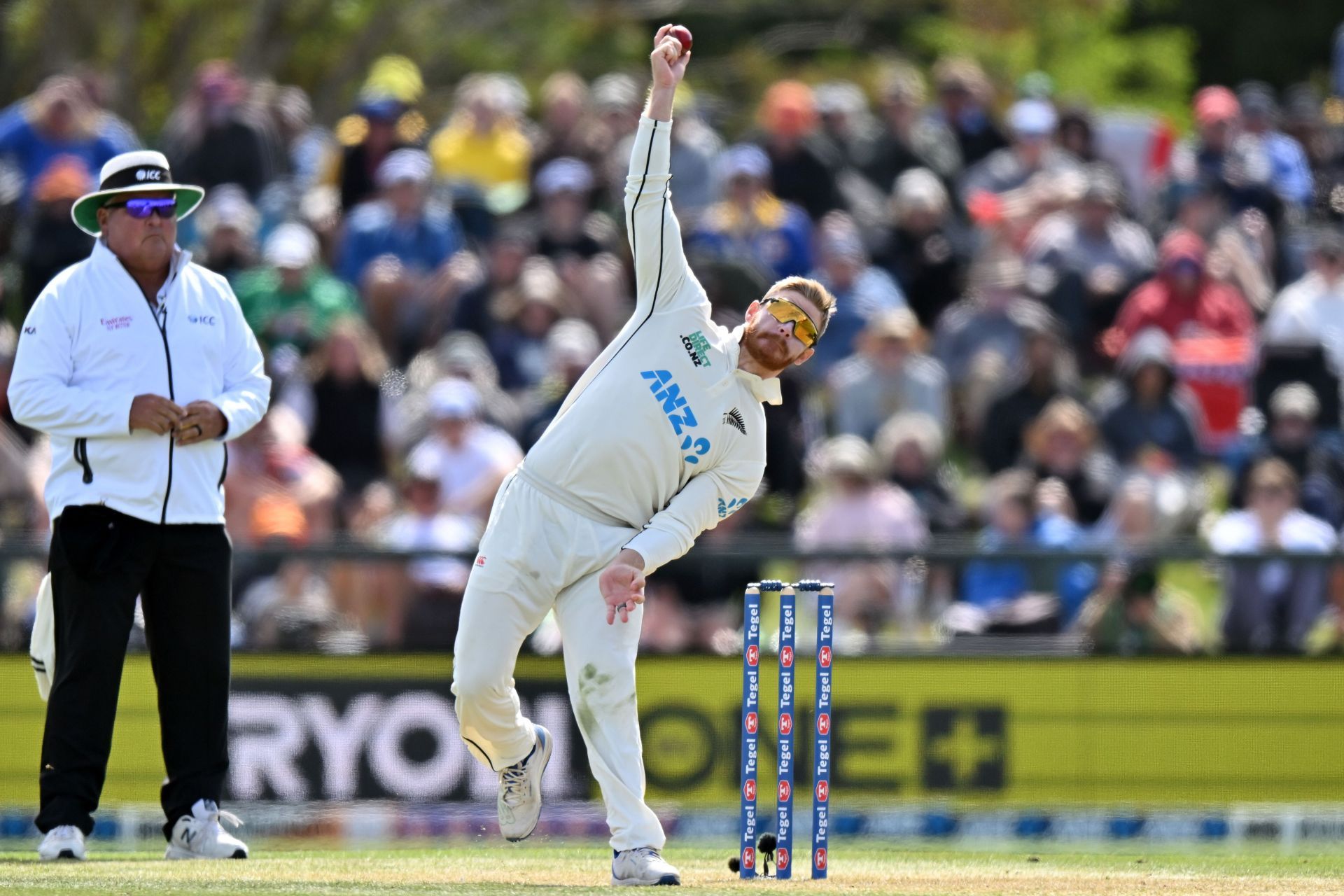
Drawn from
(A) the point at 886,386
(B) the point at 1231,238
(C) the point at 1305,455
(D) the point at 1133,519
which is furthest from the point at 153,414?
(B) the point at 1231,238

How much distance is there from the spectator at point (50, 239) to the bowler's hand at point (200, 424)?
727 centimetres

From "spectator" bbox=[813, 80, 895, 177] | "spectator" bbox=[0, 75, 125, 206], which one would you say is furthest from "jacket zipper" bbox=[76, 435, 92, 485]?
"spectator" bbox=[813, 80, 895, 177]

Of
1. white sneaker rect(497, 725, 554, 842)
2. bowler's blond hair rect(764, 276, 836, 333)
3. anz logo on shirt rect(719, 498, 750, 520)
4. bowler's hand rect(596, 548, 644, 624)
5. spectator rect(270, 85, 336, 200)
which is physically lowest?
white sneaker rect(497, 725, 554, 842)

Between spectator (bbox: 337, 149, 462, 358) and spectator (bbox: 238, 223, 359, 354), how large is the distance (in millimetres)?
431

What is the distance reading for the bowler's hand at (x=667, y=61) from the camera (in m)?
7.48

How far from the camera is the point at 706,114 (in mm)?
22672

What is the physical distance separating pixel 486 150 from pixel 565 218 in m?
1.71

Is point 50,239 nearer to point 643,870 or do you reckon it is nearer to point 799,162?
point 799,162

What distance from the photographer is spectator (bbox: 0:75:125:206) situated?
1661 cm

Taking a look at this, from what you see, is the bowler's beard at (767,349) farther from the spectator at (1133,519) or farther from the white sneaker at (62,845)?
the spectator at (1133,519)

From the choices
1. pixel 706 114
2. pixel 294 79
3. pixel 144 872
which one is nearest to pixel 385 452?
pixel 144 872

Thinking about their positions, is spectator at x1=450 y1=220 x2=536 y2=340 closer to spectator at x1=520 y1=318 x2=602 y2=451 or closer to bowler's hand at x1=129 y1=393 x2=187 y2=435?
spectator at x1=520 y1=318 x2=602 y2=451

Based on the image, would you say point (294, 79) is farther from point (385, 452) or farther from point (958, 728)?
point (958, 728)

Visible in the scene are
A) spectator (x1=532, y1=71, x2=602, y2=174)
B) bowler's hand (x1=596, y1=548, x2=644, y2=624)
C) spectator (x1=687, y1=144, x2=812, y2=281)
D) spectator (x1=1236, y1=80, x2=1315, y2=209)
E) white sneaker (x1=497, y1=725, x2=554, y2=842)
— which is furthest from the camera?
spectator (x1=1236, y1=80, x2=1315, y2=209)
